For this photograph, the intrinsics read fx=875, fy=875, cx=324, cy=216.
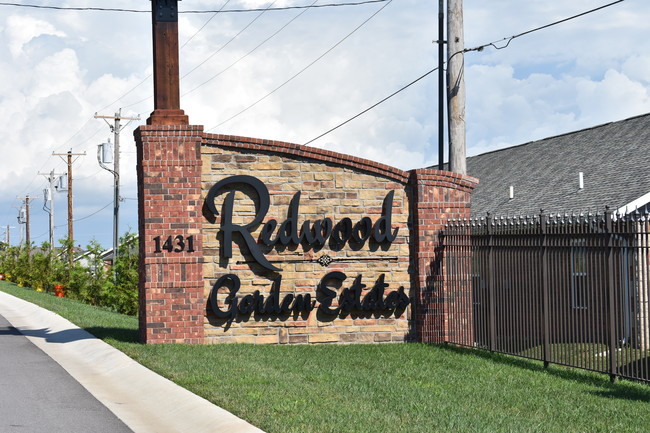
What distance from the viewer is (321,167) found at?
A: 16781 mm

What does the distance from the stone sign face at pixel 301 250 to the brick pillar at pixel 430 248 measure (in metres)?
0.25

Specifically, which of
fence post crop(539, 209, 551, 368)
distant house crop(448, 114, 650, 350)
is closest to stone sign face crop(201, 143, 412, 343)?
distant house crop(448, 114, 650, 350)

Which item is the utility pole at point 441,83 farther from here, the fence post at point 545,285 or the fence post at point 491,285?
the fence post at point 545,285

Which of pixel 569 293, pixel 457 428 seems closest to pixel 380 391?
pixel 457 428

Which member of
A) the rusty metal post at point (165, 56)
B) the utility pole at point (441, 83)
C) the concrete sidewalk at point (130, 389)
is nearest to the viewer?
the concrete sidewalk at point (130, 389)

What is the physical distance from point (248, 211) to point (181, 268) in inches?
64.5

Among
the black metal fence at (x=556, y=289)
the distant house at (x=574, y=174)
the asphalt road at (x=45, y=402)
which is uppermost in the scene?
the distant house at (x=574, y=174)

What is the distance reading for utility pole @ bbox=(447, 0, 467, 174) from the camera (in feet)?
57.1

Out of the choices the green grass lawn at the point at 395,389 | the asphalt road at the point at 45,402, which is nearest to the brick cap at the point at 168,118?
the green grass lawn at the point at 395,389

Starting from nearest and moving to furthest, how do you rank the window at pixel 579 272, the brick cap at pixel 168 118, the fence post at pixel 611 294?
the fence post at pixel 611 294, the window at pixel 579 272, the brick cap at pixel 168 118

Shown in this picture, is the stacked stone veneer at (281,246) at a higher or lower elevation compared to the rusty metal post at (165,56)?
lower

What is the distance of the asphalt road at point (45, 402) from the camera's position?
9.54 m

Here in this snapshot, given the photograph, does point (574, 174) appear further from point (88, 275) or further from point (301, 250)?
point (88, 275)

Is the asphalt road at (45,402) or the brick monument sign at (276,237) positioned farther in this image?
the brick monument sign at (276,237)
